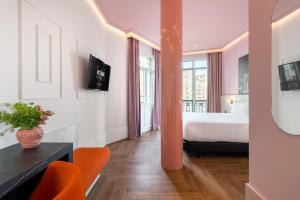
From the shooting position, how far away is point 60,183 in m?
0.84

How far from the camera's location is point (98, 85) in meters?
3.34

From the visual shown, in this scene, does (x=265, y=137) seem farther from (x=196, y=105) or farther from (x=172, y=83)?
(x=196, y=105)

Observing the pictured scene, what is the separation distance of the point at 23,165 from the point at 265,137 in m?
1.75

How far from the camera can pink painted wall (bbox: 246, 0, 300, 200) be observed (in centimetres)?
128

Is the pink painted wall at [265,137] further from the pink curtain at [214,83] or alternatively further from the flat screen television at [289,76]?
the pink curtain at [214,83]

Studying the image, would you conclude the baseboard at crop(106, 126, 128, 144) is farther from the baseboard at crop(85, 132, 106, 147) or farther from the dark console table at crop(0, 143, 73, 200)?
the dark console table at crop(0, 143, 73, 200)

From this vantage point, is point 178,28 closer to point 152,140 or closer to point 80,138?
point 80,138

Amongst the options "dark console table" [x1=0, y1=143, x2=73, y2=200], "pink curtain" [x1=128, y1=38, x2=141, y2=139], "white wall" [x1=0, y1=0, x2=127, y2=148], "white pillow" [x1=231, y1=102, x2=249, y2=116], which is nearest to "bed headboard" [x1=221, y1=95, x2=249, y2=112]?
"white pillow" [x1=231, y1=102, x2=249, y2=116]

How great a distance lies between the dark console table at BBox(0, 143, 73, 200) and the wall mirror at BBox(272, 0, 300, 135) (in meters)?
1.60

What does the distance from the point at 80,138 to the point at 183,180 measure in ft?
5.59

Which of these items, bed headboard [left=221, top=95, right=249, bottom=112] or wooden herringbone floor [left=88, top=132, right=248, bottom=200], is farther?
bed headboard [left=221, top=95, right=249, bottom=112]

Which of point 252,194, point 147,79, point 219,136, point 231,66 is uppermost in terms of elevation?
point 231,66

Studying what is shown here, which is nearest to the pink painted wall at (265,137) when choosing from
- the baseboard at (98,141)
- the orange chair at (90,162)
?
the orange chair at (90,162)

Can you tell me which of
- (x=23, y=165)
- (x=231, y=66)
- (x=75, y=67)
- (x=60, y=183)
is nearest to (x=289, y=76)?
(x=60, y=183)
